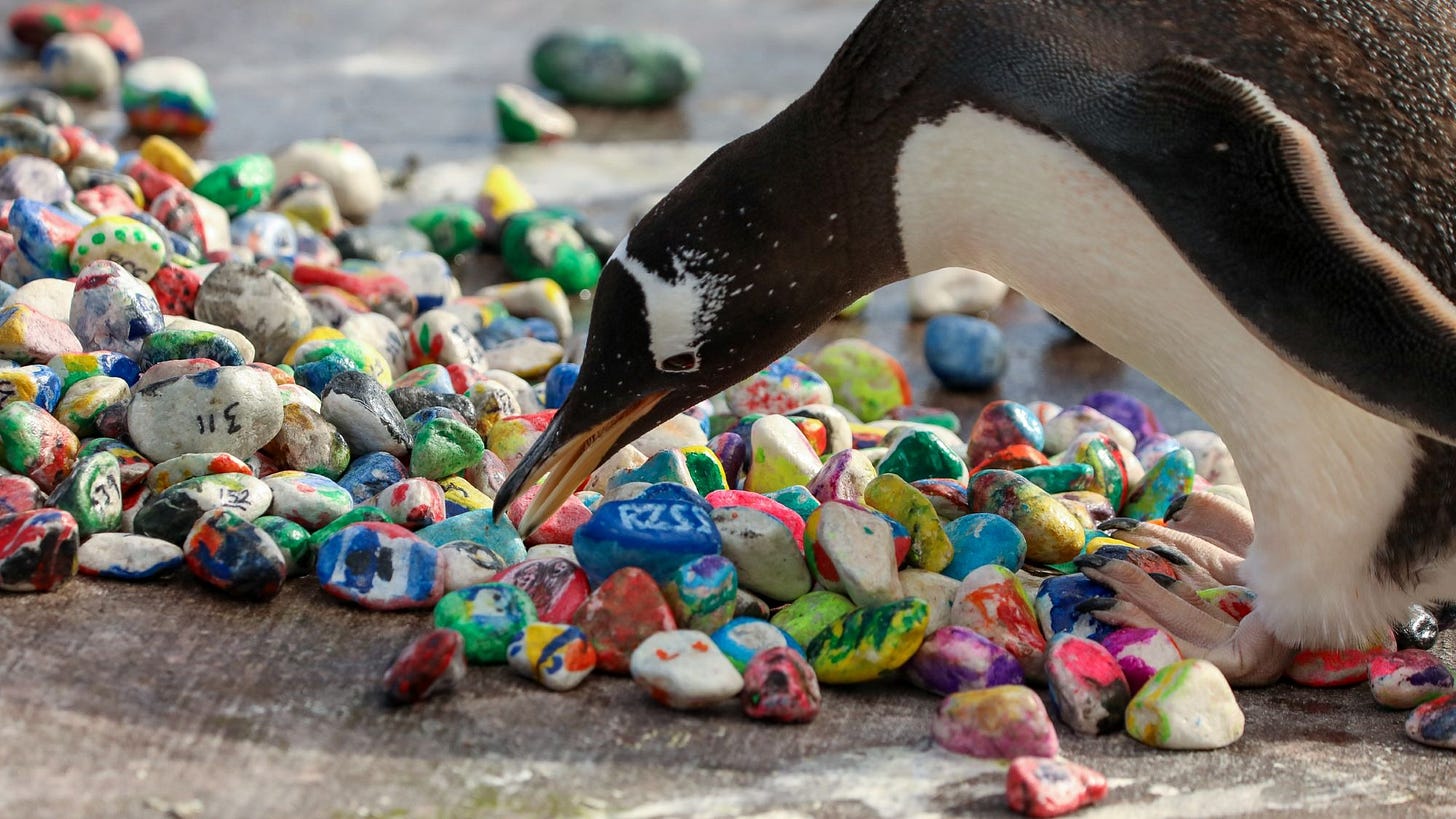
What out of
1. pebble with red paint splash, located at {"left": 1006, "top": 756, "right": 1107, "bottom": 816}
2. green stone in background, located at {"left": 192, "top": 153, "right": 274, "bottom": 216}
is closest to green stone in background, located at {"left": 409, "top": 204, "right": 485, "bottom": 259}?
green stone in background, located at {"left": 192, "top": 153, "right": 274, "bottom": 216}

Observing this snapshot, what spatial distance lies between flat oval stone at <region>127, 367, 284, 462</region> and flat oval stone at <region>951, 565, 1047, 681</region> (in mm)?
1135

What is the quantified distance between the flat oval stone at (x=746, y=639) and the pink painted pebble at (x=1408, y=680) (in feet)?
2.80

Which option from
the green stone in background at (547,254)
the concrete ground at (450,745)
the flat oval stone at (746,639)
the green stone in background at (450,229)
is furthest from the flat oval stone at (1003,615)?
the green stone in background at (450,229)

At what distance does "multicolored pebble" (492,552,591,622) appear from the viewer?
7.72 feet

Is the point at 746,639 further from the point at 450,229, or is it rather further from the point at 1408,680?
the point at 450,229

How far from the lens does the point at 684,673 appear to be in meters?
2.12

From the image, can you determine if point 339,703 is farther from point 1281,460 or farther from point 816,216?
point 1281,460

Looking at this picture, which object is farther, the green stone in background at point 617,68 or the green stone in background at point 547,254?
the green stone in background at point 617,68

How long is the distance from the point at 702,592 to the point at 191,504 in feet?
2.54

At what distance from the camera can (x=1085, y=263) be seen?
2.40 meters

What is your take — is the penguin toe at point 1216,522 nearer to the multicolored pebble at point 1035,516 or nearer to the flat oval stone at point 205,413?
the multicolored pebble at point 1035,516

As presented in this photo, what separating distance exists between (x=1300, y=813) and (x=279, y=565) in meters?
1.40

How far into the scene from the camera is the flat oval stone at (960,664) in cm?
227

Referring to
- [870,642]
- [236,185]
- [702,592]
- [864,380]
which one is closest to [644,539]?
[702,592]
